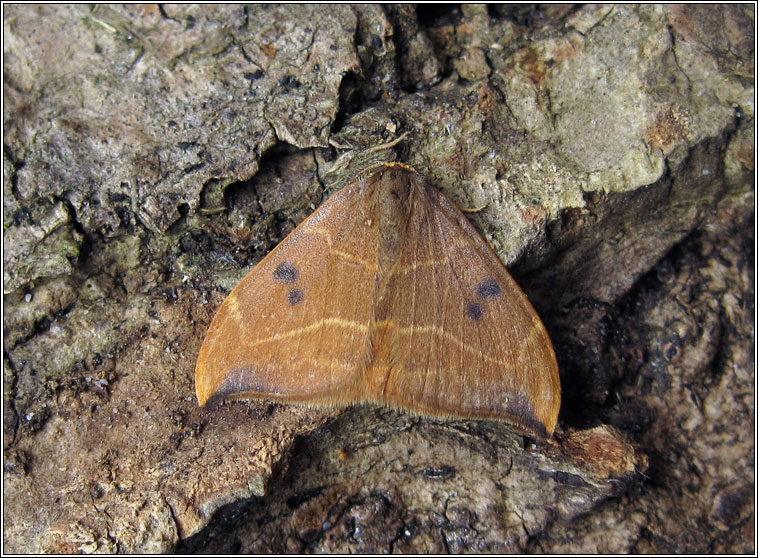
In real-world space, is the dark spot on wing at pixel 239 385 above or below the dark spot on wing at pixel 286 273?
below

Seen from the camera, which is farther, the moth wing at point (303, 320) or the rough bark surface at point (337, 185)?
the rough bark surface at point (337, 185)

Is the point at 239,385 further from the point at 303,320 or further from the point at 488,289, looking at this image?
the point at 488,289

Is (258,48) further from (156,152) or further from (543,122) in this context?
(543,122)

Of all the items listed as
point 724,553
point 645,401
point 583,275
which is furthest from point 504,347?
point 724,553

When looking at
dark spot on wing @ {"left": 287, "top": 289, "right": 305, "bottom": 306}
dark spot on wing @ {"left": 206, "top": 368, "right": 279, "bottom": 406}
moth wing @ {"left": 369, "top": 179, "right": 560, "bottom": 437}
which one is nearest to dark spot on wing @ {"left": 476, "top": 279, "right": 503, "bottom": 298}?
moth wing @ {"left": 369, "top": 179, "right": 560, "bottom": 437}

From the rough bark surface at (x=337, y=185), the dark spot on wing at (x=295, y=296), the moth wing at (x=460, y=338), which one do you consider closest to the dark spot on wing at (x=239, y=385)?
the rough bark surface at (x=337, y=185)

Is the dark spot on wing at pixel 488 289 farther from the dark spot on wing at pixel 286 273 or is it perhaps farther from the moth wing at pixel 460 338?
the dark spot on wing at pixel 286 273

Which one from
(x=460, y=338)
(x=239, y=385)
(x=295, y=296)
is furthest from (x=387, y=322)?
(x=239, y=385)
